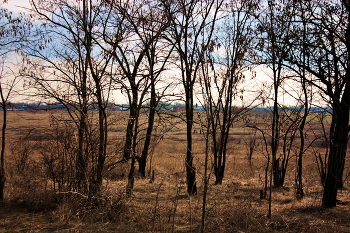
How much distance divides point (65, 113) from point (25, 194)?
263 centimetres

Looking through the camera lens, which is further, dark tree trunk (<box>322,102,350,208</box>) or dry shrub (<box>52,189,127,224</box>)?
dark tree trunk (<box>322,102,350,208</box>)

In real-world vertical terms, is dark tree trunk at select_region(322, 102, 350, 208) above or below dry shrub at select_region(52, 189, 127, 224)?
above

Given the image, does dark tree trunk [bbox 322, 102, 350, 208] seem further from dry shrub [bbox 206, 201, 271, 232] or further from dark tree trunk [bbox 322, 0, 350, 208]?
dry shrub [bbox 206, 201, 271, 232]

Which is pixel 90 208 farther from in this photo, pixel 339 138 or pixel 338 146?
pixel 339 138

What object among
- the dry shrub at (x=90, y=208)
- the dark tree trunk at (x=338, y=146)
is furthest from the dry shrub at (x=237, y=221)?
the dry shrub at (x=90, y=208)

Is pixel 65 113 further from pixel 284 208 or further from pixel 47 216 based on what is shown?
pixel 284 208

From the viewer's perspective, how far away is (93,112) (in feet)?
25.4

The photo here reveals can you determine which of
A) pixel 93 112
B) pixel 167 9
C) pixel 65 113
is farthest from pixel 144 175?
pixel 167 9

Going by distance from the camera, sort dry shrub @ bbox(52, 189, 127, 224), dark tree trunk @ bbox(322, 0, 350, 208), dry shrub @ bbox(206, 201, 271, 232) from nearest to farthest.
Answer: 1. dry shrub @ bbox(206, 201, 271, 232)
2. dry shrub @ bbox(52, 189, 127, 224)
3. dark tree trunk @ bbox(322, 0, 350, 208)

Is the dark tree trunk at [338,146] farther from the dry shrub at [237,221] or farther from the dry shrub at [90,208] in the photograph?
the dry shrub at [90,208]

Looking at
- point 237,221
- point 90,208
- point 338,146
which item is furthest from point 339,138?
point 90,208

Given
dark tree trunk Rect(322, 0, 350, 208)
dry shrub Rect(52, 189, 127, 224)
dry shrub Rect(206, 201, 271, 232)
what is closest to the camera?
dry shrub Rect(206, 201, 271, 232)

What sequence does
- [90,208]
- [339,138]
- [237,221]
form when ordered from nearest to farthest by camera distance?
[237,221] → [90,208] → [339,138]

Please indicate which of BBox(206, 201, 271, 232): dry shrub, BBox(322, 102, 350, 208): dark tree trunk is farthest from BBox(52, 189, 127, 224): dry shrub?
BBox(322, 102, 350, 208): dark tree trunk
